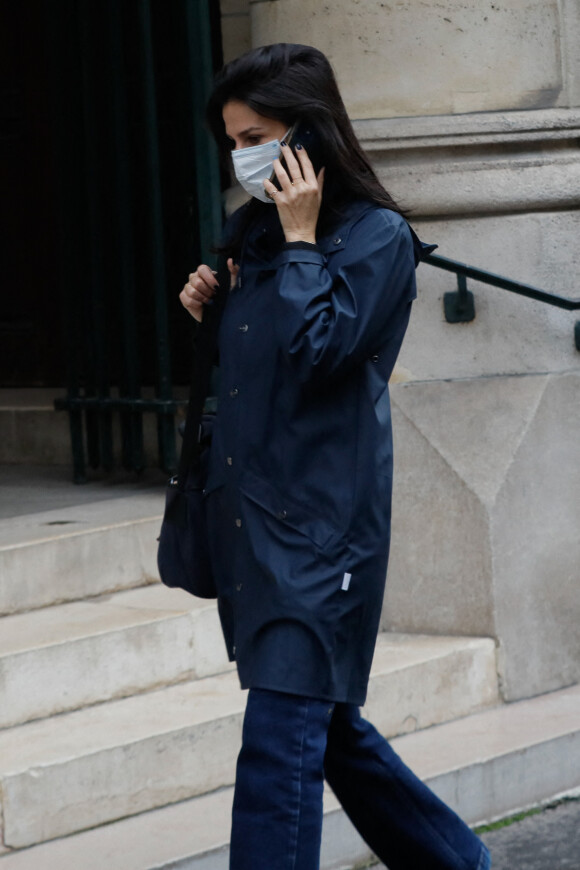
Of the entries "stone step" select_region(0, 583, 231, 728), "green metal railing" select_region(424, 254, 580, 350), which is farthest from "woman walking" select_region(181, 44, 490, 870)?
"green metal railing" select_region(424, 254, 580, 350)

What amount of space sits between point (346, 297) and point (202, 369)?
442 mm

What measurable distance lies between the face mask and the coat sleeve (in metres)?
0.16

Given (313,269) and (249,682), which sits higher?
(313,269)

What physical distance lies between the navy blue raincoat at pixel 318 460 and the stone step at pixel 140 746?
3.15 feet

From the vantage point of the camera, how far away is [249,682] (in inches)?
114

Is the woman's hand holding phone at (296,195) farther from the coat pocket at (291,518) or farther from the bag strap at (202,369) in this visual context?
the coat pocket at (291,518)

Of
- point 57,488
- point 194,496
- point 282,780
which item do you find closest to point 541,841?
point 282,780

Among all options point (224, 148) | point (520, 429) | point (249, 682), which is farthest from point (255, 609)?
point (520, 429)

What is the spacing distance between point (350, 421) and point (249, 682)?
0.53 metres

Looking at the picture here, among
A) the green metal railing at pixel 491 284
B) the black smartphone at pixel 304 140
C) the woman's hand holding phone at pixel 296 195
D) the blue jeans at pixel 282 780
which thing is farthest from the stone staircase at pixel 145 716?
the black smartphone at pixel 304 140

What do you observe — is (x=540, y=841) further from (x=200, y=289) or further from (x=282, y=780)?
(x=200, y=289)

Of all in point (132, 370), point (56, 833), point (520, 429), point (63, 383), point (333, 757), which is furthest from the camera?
point (63, 383)

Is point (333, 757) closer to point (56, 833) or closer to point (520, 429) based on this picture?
point (56, 833)

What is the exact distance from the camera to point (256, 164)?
2.90 metres
